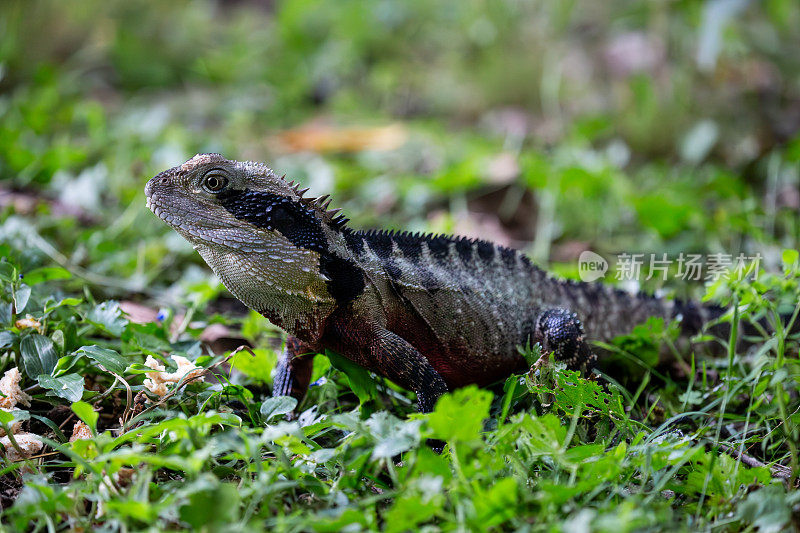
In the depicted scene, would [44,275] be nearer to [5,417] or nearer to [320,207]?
[5,417]

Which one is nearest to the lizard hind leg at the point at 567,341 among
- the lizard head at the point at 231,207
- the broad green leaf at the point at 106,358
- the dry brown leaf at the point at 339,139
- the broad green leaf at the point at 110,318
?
the lizard head at the point at 231,207

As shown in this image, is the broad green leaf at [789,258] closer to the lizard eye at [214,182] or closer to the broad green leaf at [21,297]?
the lizard eye at [214,182]

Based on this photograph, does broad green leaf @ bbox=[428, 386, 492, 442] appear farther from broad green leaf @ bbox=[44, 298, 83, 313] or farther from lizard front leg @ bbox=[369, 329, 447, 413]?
broad green leaf @ bbox=[44, 298, 83, 313]

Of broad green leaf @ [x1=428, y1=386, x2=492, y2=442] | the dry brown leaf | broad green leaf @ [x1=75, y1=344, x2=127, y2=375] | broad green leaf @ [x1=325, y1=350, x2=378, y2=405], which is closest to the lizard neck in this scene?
broad green leaf @ [x1=325, y1=350, x2=378, y2=405]

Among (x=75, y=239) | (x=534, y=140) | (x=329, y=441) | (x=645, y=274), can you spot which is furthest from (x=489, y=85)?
(x=329, y=441)

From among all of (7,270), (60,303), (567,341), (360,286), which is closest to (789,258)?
(567,341)
